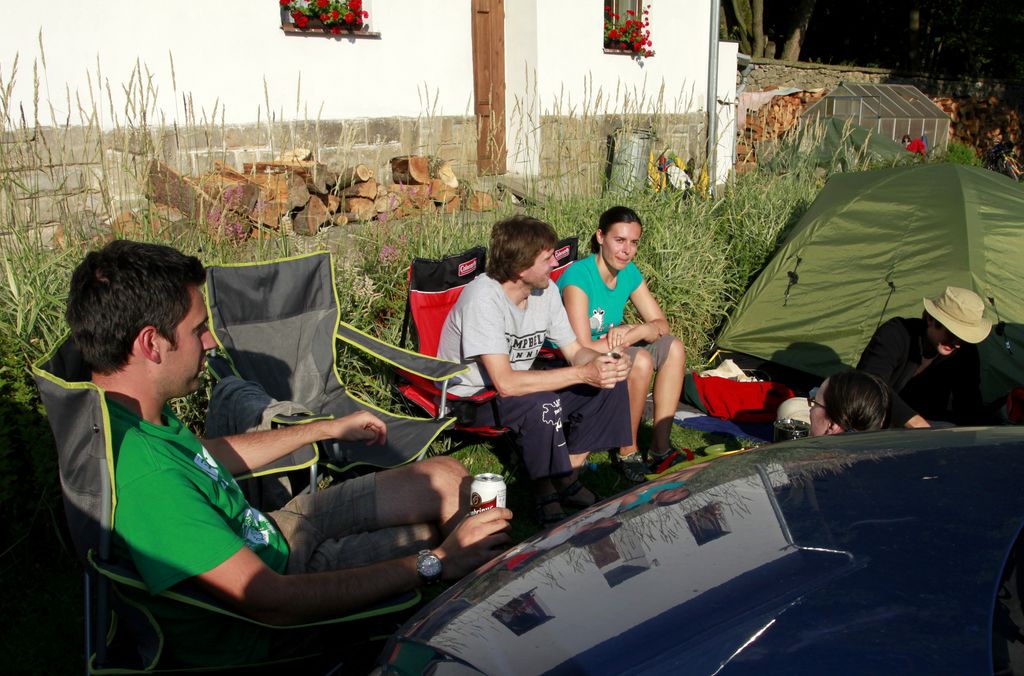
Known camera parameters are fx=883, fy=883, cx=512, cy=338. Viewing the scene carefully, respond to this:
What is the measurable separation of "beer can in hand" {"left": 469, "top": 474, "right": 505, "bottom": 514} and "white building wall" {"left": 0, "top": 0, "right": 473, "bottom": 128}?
3.69 m

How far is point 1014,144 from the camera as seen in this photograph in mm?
20922

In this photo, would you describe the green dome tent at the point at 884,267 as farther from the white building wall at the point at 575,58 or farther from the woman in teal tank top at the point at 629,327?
the white building wall at the point at 575,58

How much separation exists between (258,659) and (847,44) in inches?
1113

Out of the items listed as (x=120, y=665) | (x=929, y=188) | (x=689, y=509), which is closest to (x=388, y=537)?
(x=120, y=665)

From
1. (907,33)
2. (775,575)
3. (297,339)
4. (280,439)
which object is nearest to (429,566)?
(280,439)

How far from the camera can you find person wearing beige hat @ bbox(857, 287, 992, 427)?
397 cm

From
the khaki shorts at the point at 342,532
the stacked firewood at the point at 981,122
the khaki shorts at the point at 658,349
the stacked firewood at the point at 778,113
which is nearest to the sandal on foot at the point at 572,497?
the khaki shorts at the point at 658,349

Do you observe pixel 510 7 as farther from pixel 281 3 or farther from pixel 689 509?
pixel 689 509

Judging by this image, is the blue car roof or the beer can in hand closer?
the blue car roof

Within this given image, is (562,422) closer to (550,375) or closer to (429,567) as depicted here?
(550,375)

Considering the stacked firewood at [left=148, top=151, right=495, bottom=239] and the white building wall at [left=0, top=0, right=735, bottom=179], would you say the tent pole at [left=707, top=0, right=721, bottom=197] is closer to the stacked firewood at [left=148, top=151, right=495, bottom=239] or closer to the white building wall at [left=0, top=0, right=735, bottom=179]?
the white building wall at [left=0, top=0, right=735, bottom=179]

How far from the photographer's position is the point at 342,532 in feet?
8.42

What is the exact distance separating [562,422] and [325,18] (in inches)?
218

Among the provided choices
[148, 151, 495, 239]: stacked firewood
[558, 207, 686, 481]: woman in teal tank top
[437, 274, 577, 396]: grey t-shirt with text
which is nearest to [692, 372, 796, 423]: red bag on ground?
[558, 207, 686, 481]: woman in teal tank top
